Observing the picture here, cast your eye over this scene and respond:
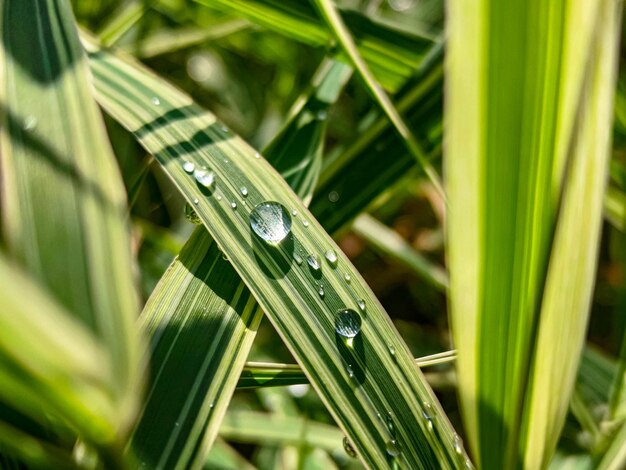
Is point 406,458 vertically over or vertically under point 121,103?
under

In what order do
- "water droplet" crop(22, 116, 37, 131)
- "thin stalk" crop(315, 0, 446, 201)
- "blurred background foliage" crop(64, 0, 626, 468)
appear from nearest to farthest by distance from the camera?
"water droplet" crop(22, 116, 37, 131), "thin stalk" crop(315, 0, 446, 201), "blurred background foliage" crop(64, 0, 626, 468)

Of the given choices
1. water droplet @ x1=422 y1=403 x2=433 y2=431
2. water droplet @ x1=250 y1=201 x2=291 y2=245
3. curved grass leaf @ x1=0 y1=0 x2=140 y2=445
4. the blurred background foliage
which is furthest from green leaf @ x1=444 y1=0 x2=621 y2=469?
the blurred background foliage

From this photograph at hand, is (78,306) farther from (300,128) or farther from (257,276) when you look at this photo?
(300,128)

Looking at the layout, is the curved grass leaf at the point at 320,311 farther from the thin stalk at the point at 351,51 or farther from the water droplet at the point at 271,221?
the thin stalk at the point at 351,51

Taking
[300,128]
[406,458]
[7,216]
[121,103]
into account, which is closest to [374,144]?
[300,128]

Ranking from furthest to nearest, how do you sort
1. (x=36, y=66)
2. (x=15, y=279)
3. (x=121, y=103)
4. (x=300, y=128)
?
(x=300, y=128) < (x=121, y=103) < (x=36, y=66) < (x=15, y=279)

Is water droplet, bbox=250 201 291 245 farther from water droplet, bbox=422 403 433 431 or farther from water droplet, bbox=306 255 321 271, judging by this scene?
water droplet, bbox=422 403 433 431

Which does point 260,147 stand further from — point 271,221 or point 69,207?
point 69,207
